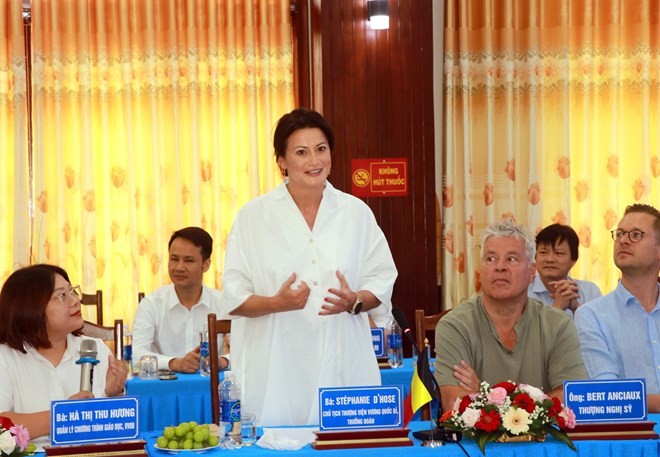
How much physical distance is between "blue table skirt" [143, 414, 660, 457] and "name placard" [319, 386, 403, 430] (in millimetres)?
96

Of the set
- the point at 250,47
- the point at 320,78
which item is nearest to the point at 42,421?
the point at 320,78

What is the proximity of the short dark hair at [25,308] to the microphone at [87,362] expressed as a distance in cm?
24

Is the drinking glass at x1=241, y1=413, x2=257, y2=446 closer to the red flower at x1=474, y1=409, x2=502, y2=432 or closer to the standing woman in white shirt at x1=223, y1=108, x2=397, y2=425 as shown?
the standing woman in white shirt at x1=223, y1=108, x2=397, y2=425

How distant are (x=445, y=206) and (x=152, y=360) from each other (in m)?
2.94

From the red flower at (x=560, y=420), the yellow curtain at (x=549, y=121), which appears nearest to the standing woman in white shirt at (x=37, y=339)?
the red flower at (x=560, y=420)

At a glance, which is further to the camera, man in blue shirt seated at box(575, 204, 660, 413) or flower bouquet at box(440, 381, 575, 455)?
man in blue shirt seated at box(575, 204, 660, 413)

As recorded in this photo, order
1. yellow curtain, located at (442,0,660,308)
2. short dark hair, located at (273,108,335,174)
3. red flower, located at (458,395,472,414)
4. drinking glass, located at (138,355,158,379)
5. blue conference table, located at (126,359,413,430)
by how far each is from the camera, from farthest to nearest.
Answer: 1. yellow curtain, located at (442,0,660,308)
2. drinking glass, located at (138,355,158,379)
3. blue conference table, located at (126,359,413,430)
4. short dark hair, located at (273,108,335,174)
5. red flower, located at (458,395,472,414)

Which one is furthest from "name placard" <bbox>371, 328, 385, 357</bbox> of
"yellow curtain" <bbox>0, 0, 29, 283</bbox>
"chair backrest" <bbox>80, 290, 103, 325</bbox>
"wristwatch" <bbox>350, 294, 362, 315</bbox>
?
"yellow curtain" <bbox>0, 0, 29, 283</bbox>

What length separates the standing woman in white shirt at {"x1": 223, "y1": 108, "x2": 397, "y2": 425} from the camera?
Result: 3254mm

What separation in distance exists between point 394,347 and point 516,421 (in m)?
2.31

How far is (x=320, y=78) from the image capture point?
247 inches

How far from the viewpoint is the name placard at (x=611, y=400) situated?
271 cm

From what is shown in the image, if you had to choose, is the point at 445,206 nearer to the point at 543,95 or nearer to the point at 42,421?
the point at 543,95

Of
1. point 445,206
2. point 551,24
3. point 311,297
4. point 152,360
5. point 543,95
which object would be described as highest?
point 551,24
